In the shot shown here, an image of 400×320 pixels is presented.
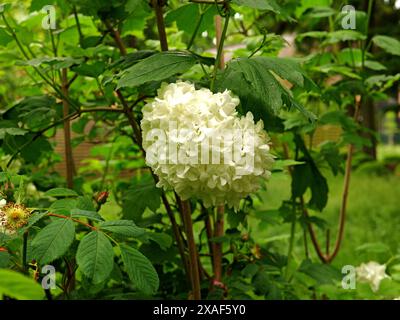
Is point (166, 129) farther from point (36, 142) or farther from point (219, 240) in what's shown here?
point (36, 142)

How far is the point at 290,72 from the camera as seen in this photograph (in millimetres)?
987

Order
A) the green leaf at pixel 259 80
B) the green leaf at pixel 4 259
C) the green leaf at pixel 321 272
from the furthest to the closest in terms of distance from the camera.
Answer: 1. the green leaf at pixel 321 272
2. the green leaf at pixel 259 80
3. the green leaf at pixel 4 259

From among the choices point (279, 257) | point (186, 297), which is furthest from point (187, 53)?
point (279, 257)

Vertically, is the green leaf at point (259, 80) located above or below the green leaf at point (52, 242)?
above

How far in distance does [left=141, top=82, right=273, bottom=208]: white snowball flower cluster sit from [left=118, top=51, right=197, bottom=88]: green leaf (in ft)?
0.13

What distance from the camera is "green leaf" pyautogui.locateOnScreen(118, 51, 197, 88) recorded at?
0.94 metres

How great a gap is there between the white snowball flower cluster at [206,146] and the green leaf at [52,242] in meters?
0.20

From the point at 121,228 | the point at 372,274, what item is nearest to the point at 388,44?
the point at 372,274

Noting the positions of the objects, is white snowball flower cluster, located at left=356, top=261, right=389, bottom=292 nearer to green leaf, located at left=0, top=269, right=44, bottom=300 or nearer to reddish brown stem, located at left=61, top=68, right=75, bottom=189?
reddish brown stem, located at left=61, top=68, right=75, bottom=189

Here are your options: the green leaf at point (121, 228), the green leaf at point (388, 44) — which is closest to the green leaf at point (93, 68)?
the green leaf at point (121, 228)

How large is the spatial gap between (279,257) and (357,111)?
65 centimetres

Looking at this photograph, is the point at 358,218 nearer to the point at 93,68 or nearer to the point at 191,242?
the point at 191,242

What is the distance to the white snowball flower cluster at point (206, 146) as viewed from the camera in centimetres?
88

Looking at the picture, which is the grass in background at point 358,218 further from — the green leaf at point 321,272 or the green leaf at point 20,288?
the green leaf at point 20,288
